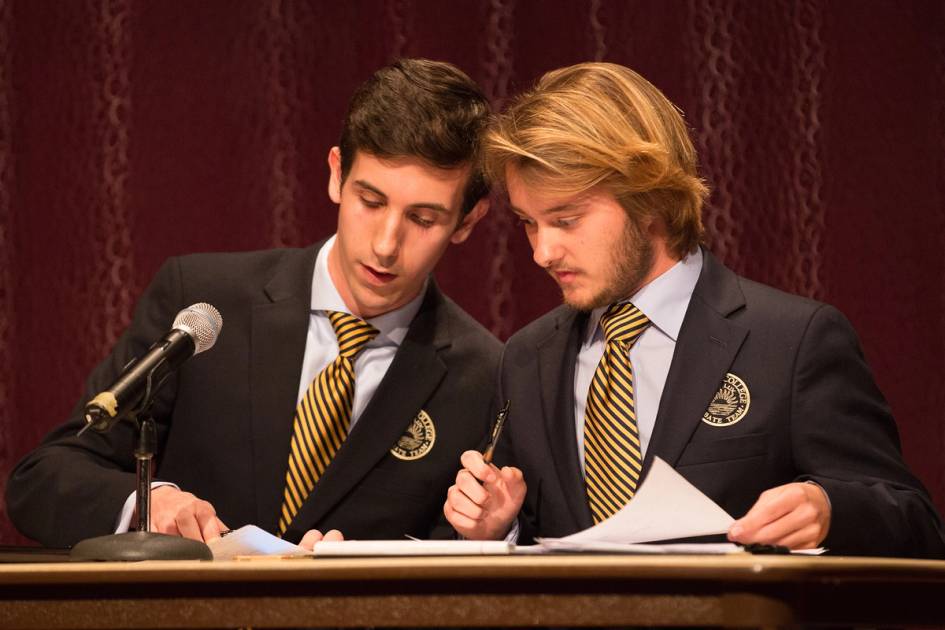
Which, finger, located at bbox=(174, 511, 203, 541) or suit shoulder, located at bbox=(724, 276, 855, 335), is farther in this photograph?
suit shoulder, located at bbox=(724, 276, 855, 335)

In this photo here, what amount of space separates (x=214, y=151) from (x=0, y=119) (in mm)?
546

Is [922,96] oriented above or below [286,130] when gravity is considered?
above

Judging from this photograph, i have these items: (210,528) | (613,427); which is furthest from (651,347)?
(210,528)

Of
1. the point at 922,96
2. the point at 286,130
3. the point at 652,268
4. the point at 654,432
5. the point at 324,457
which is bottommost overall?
the point at 324,457

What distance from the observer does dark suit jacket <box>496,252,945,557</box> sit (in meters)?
1.96

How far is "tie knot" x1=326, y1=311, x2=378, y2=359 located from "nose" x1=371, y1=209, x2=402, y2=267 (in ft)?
0.51

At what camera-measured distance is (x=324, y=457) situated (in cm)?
228

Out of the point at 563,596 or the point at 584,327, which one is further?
the point at 584,327

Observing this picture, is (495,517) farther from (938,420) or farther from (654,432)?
(938,420)

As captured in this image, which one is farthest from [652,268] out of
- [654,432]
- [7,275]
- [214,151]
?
[7,275]

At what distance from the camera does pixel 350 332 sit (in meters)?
2.33

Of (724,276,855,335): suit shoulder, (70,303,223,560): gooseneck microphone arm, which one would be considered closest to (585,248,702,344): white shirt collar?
(724,276,855,335): suit shoulder

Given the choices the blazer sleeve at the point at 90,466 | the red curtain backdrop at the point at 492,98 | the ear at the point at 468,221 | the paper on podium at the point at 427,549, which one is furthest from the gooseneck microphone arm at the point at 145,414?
the red curtain backdrop at the point at 492,98

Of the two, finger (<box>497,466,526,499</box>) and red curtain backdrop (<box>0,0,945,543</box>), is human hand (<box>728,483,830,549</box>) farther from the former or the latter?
red curtain backdrop (<box>0,0,945,543</box>)
